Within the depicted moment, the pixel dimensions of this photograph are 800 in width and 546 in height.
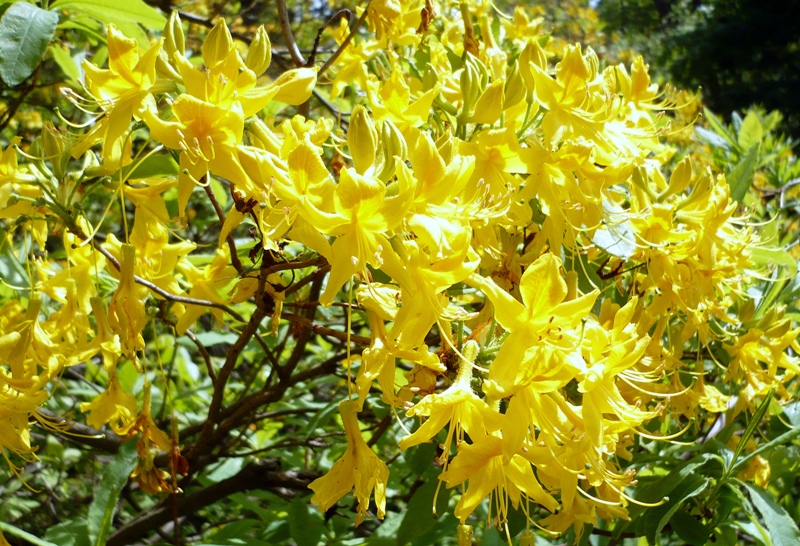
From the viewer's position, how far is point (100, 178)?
49.1 inches

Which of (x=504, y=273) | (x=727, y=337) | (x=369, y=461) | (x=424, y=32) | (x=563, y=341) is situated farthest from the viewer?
(x=424, y=32)

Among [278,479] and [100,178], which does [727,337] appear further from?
[100,178]

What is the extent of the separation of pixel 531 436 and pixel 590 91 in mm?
563

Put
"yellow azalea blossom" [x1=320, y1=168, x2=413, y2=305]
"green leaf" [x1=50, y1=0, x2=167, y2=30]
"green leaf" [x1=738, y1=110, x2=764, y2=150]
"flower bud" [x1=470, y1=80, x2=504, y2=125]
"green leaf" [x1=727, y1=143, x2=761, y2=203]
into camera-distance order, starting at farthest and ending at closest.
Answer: "green leaf" [x1=738, y1=110, x2=764, y2=150], "green leaf" [x1=727, y1=143, x2=761, y2=203], "green leaf" [x1=50, y1=0, x2=167, y2=30], "flower bud" [x1=470, y1=80, x2=504, y2=125], "yellow azalea blossom" [x1=320, y1=168, x2=413, y2=305]

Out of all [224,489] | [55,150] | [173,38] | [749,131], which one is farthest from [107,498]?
[749,131]

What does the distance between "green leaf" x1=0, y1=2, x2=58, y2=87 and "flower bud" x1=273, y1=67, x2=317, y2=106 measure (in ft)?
1.55

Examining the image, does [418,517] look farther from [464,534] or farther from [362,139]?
[362,139]

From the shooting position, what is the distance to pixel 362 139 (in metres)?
0.93

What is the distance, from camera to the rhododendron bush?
95cm

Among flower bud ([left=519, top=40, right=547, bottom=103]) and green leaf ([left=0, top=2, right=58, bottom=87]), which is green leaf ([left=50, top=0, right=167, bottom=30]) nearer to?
green leaf ([left=0, top=2, right=58, bottom=87])

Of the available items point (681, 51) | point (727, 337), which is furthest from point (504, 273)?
point (681, 51)

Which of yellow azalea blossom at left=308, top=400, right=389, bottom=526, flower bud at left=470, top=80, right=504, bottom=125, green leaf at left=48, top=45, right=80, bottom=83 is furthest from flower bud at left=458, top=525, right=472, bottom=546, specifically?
green leaf at left=48, top=45, right=80, bottom=83

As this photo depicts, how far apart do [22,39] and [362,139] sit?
2.26 feet

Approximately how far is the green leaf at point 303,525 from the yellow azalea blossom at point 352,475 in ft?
1.32
